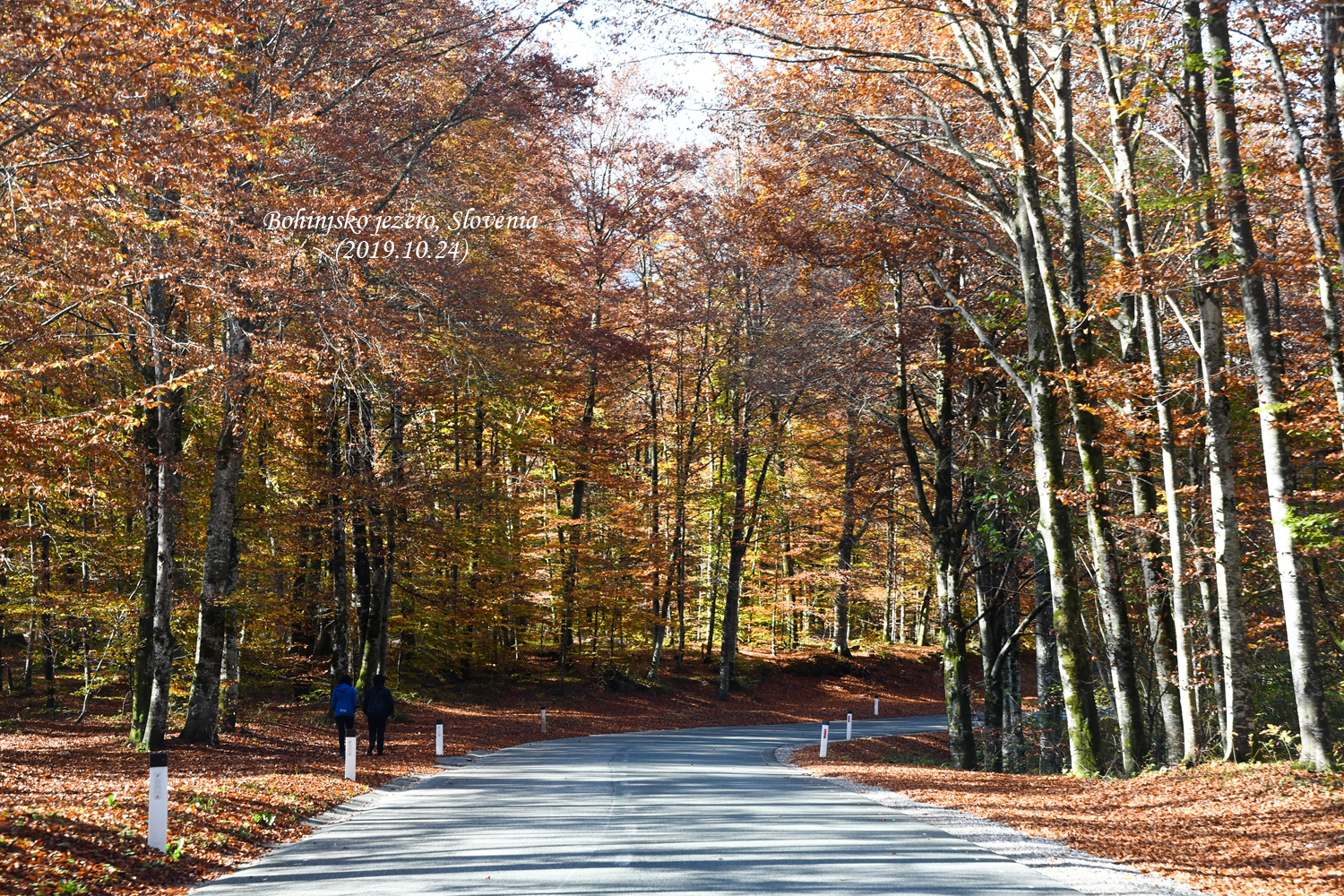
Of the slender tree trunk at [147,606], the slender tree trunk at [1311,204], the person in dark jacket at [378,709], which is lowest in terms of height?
the person in dark jacket at [378,709]

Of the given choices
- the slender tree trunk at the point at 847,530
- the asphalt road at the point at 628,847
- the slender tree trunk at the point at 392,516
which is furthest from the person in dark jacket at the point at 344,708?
the slender tree trunk at the point at 847,530

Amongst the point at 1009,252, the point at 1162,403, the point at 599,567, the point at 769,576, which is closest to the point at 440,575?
the point at 599,567

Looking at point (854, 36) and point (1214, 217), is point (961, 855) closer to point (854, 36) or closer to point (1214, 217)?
point (1214, 217)

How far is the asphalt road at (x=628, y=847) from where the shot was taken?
7.06 m

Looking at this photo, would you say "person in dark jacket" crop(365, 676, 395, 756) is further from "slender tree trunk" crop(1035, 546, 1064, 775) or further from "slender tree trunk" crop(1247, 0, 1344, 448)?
"slender tree trunk" crop(1247, 0, 1344, 448)

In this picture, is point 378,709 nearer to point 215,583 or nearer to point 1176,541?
point 215,583

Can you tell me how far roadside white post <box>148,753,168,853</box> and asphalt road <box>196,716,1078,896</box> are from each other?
91 centimetres

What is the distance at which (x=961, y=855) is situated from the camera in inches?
330

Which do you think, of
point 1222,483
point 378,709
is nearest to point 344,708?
point 378,709

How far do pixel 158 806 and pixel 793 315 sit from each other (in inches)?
723

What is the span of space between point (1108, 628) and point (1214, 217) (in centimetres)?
617

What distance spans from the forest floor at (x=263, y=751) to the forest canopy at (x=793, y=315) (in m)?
1.50

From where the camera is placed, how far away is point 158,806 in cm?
820

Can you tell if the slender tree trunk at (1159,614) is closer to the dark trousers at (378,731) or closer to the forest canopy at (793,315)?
the forest canopy at (793,315)
